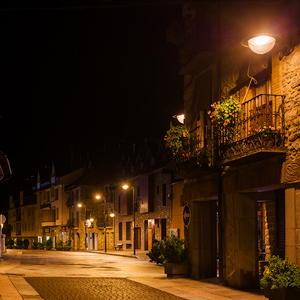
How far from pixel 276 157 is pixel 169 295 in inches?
181

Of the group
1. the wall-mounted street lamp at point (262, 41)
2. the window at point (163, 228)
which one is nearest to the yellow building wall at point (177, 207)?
the window at point (163, 228)

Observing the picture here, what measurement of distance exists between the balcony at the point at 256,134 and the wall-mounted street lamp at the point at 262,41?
1.31 meters

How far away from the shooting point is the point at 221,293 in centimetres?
1477

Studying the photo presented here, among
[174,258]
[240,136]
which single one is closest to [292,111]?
[240,136]

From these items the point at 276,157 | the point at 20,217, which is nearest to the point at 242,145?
the point at 276,157

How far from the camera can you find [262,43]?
12.7 meters

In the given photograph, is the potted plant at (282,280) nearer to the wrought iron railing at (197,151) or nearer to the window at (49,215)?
the wrought iron railing at (197,151)

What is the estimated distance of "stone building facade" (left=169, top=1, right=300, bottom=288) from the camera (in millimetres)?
12992

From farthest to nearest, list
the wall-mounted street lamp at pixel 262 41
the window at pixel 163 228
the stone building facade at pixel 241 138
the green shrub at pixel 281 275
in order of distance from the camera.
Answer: the window at pixel 163 228, the stone building facade at pixel 241 138, the wall-mounted street lamp at pixel 262 41, the green shrub at pixel 281 275

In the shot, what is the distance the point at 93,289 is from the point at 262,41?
27.5 ft

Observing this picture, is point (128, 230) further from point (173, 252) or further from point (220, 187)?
point (220, 187)

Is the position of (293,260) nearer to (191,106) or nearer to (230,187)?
(230,187)

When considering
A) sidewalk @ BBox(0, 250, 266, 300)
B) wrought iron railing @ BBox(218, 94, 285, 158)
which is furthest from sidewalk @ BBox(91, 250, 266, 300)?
wrought iron railing @ BBox(218, 94, 285, 158)

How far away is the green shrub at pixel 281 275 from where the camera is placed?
1147 centimetres
